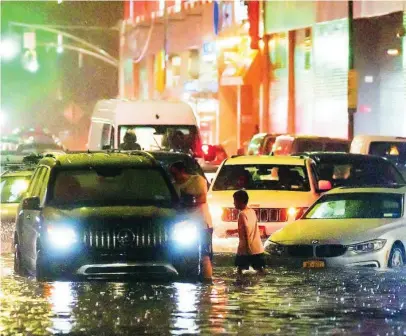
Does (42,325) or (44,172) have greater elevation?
(44,172)

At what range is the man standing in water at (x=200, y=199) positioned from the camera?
14750 millimetres

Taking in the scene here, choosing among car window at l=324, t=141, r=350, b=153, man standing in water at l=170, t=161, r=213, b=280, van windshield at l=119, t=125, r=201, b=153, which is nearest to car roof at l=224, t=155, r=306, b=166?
van windshield at l=119, t=125, r=201, b=153

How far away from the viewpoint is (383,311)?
12.5m

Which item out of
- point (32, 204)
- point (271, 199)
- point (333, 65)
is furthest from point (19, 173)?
point (333, 65)

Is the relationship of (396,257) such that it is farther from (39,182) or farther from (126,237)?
(39,182)

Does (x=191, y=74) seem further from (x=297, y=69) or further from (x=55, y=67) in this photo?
(x=55, y=67)

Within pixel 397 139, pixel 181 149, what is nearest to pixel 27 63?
pixel 397 139

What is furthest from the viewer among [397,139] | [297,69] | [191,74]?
[191,74]

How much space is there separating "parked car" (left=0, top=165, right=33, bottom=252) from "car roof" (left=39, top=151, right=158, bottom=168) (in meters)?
5.99

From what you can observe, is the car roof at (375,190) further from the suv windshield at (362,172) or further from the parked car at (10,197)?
the parked car at (10,197)

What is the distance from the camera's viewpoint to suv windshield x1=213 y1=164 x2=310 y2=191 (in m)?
22.0

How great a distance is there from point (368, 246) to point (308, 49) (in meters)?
32.7

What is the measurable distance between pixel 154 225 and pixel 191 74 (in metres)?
53.0

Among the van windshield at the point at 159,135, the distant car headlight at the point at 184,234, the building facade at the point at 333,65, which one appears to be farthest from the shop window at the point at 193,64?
the distant car headlight at the point at 184,234
